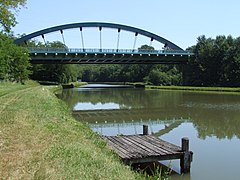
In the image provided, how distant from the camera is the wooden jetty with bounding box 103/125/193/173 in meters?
9.39

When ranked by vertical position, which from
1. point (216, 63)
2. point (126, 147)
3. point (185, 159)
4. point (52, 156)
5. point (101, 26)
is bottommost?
point (185, 159)

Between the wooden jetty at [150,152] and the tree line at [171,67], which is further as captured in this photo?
the tree line at [171,67]

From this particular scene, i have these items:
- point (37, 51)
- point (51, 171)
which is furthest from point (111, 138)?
point (37, 51)

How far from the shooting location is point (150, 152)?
387 inches

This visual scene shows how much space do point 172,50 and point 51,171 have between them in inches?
2601

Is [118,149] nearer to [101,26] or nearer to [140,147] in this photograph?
[140,147]

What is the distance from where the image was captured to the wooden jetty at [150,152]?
9.39 meters

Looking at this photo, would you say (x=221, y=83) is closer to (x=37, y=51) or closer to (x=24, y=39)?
(x=37, y=51)

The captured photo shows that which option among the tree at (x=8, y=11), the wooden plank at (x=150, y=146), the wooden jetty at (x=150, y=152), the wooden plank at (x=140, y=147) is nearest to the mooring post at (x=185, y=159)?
the wooden jetty at (x=150, y=152)

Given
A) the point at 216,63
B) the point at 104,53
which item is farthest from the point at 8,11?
the point at 216,63

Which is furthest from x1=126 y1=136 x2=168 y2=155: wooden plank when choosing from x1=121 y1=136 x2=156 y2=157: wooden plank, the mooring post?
the mooring post

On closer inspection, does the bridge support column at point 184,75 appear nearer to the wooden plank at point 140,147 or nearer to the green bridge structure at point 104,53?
the green bridge structure at point 104,53

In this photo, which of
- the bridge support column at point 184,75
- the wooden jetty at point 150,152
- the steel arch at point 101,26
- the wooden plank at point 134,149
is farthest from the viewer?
the bridge support column at point 184,75

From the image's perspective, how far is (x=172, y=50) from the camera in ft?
232
